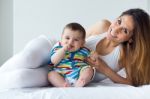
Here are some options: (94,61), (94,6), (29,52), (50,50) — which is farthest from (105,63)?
(94,6)

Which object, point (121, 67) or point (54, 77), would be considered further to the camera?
point (121, 67)

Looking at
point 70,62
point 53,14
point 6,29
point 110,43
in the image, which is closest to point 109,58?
point 110,43

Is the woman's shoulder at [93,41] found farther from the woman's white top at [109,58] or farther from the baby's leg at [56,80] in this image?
the baby's leg at [56,80]

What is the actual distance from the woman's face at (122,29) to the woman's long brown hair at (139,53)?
0.08ft

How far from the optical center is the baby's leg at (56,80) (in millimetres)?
1316

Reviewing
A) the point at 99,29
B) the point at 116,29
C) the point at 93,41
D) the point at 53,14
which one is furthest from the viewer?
the point at 53,14

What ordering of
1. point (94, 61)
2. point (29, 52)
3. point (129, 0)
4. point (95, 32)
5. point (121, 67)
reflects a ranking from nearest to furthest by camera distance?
point (29, 52), point (94, 61), point (121, 67), point (95, 32), point (129, 0)

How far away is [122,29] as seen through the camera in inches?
56.3

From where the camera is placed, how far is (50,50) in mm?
1405

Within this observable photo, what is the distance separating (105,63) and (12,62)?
0.45 meters

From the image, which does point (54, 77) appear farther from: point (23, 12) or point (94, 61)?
point (23, 12)

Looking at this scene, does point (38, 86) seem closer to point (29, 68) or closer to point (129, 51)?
point (29, 68)

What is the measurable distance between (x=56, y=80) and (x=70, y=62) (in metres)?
0.11

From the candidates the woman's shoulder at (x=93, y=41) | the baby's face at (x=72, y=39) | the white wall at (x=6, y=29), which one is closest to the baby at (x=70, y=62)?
the baby's face at (x=72, y=39)
